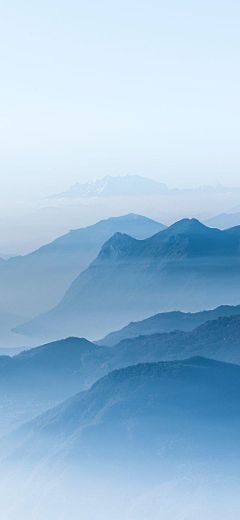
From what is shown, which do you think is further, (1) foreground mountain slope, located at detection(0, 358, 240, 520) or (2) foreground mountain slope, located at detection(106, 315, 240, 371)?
(2) foreground mountain slope, located at detection(106, 315, 240, 371)

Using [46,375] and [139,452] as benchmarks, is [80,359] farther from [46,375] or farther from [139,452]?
[139,452]

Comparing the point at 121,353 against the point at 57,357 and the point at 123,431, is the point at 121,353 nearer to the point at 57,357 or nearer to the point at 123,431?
the point at 57,357

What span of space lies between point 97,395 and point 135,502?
1741cm

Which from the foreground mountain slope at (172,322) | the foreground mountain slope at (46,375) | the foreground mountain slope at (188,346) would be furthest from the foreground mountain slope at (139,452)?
the foreground mountain slope at (172,322)

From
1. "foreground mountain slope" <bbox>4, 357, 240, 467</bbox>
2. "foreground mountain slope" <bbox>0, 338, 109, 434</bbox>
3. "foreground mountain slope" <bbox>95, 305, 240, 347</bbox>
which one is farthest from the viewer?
"foreground mountain slope" <bbox>95, 305, 240, 347</bbox>

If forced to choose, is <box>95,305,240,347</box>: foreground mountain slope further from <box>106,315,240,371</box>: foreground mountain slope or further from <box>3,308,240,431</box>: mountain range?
<box>106,315,240,371</box>: foreground mountain slope

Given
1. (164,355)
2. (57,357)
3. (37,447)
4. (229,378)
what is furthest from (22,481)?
(57,357)

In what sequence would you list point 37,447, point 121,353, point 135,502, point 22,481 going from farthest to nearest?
point 121,353
point 37,447
point 22,481
point 135,502

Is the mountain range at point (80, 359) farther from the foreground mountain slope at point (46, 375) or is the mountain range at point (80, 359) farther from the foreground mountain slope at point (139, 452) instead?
the foreground mountain slope at point (139, 452)

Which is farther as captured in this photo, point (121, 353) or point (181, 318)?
point (181, 318)

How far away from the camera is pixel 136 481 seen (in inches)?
2037

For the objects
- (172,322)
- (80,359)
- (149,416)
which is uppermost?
(172,322)

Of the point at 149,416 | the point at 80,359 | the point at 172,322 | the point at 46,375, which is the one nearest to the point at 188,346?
the point at 80,359

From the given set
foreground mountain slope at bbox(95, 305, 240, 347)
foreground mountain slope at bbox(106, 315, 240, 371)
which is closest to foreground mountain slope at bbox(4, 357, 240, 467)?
foreground mountain slope at bbox(106, 315, 240, 371)
